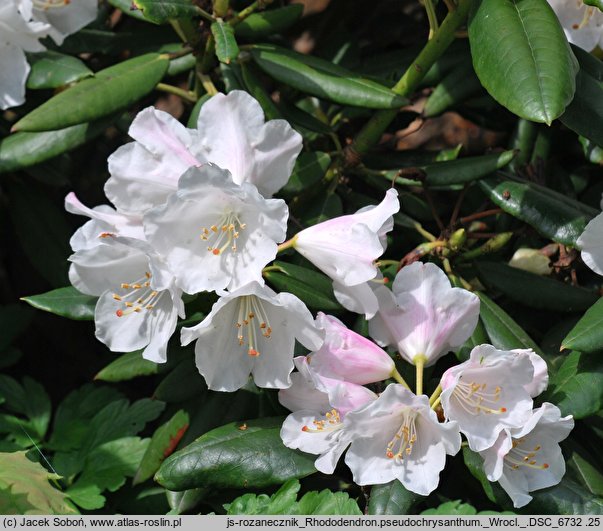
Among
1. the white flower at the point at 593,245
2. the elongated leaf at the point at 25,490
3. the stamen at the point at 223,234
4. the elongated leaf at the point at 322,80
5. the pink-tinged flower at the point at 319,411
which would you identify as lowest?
the elongated leaf at the point at 25,490

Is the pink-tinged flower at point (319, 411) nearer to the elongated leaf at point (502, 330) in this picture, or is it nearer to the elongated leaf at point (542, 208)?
the elongated leaf at point (502, 330)

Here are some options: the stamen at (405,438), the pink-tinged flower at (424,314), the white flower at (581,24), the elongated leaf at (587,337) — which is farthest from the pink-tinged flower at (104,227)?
the white flower at (581,24)

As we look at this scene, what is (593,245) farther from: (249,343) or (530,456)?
(249,343)

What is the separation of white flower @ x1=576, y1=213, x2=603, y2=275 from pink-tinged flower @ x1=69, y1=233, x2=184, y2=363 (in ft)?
2.58

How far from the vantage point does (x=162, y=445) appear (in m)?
1.79

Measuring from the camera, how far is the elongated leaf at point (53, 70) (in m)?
1.90

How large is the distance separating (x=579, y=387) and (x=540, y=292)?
1.06 feet

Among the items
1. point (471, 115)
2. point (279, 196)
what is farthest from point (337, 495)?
point (471, 115)

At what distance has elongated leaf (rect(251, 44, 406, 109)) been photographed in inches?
68.3

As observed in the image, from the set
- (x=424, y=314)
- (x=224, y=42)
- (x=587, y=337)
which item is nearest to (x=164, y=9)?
(x=224, y=42)

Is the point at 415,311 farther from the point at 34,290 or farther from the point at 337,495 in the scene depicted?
the point at 34,290

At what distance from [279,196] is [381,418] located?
2.08 feet

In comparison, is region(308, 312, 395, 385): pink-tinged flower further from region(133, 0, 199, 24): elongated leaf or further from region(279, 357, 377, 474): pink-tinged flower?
region(133, 0, 199, 24): elongated leaf

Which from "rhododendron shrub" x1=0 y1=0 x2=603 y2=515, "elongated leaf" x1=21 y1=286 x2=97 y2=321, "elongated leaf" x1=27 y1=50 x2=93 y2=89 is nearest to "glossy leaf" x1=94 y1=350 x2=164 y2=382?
"rhododendron shrub" x1=0 y1=0 x2=603 y2=515
